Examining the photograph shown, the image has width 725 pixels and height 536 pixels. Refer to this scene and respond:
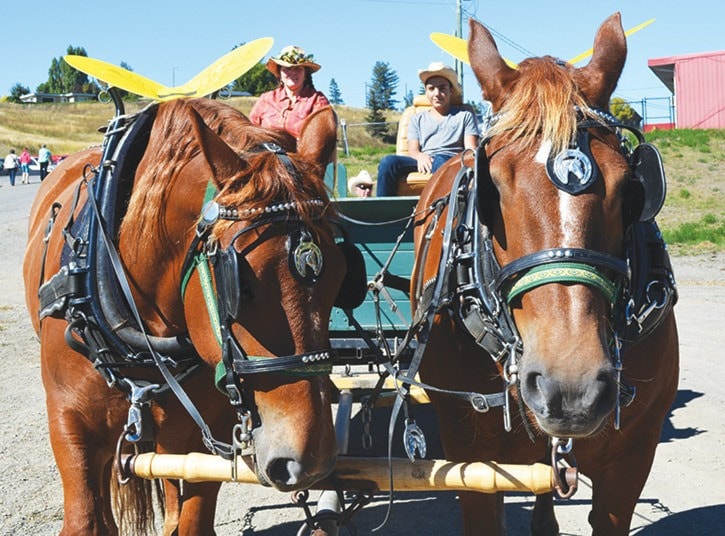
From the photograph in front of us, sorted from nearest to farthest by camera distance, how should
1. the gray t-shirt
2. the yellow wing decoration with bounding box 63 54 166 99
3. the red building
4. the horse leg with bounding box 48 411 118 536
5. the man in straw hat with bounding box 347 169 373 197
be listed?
the horse leg with bounding box 48 411 118 536 < the yellow wing decoration with bounding box 63 54 166 99 < the gray t-shirt < the man in straw hat with bounding box 347 169 373 197 < the red building

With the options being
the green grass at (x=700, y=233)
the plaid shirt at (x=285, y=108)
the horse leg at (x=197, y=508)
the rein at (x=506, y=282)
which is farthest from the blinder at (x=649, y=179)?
the green grass at (x=700, y=233)

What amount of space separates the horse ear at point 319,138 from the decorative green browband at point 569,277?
2.79 feet

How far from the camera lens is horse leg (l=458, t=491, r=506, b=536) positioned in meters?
3.07

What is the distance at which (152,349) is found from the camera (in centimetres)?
269

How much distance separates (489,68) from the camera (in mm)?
2660

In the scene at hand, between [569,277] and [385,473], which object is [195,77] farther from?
[569,277]

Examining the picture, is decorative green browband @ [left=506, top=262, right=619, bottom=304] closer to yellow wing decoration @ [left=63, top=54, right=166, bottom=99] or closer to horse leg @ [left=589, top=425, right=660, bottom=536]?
horse leg @ [left=589, top=425, right=660, bottom=536]

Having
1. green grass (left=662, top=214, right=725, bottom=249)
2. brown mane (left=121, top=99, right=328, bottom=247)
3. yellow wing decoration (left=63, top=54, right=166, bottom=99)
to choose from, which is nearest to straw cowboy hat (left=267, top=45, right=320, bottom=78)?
yellow wing decoration (left=63, top=54, right=166, bottom=99)

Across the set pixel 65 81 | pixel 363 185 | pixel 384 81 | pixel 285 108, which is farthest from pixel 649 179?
pixel 65 81

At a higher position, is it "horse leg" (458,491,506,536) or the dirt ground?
"horse leg" (458,491,506,536)

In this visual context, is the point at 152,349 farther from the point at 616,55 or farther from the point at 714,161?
the point at 714,161

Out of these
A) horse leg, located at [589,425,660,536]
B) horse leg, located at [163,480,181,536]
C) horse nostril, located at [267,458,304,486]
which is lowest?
horse leg, located at [163,480,181,536]

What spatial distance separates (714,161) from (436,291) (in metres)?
19.3

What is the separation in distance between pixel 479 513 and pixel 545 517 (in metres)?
0.91
